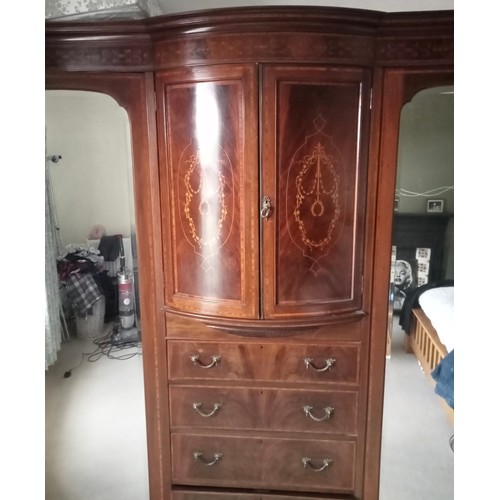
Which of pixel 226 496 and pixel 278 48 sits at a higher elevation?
pixel 278 48

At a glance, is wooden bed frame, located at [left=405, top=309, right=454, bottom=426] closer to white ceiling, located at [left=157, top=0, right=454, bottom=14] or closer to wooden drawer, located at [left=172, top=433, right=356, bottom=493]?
wooden drawer, located at [left=172, top=433, right=356, bottom=493]

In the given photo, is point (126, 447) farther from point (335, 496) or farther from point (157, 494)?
point (335, 496)

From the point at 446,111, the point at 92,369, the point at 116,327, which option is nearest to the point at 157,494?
the point at 92,369

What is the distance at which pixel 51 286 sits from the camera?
4.88 feet

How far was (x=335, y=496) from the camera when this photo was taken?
1.55 m

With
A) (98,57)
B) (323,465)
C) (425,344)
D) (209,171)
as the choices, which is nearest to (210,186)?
(209,171)

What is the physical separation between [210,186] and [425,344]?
861 millimetres

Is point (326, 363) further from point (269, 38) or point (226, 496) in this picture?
point (269, 38)

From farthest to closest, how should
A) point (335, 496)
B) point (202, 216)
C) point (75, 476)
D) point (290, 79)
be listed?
point (75, 476) < point (335, 496) < point (202, 216) < point (290, 79)

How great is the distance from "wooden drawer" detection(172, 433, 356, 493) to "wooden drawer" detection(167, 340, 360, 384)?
230 millimetres

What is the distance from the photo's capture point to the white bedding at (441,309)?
1.39 m

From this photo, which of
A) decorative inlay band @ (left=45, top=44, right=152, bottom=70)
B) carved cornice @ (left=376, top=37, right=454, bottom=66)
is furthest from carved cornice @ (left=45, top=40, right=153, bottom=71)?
carved cornice @ (left=376, top=37, right=454, bottom=66)

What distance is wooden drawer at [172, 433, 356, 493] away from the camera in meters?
1.51

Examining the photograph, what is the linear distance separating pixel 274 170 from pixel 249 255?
0.84 ft
